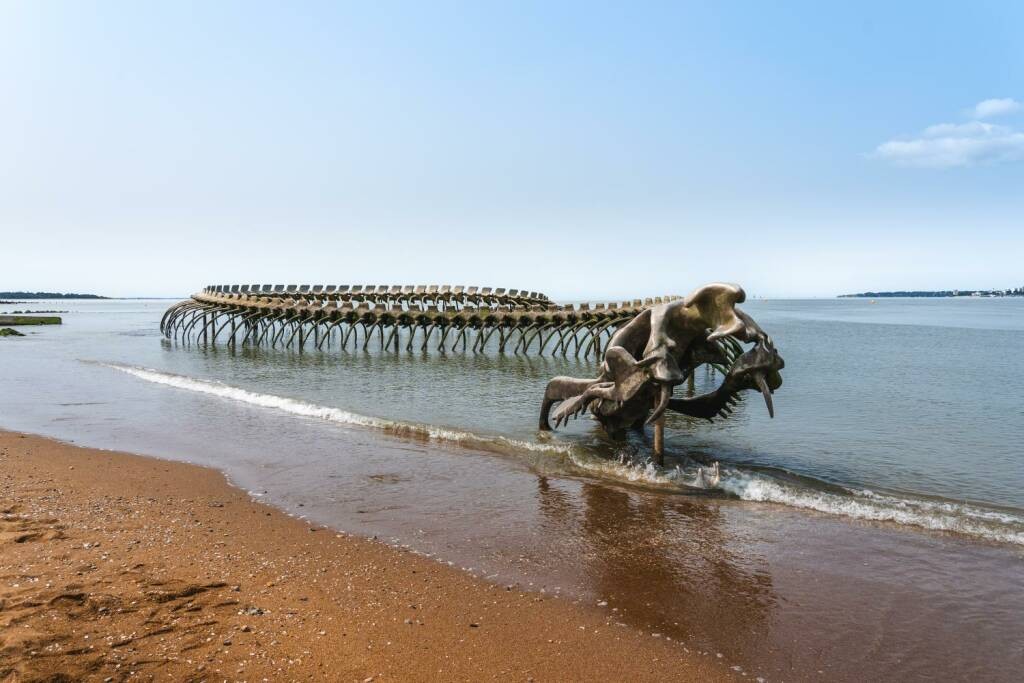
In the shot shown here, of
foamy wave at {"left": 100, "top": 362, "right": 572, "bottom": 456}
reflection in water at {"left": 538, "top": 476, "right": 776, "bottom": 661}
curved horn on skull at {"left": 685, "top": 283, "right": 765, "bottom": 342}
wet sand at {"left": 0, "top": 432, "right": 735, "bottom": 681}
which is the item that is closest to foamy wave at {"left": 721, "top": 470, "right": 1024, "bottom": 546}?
reflection in water at {"left": 538, "top": 476, "right": 776, "bottom": 661}

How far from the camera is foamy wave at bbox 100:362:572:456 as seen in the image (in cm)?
1103

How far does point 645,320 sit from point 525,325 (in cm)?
2042

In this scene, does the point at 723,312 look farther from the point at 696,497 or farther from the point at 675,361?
the point at 696,497

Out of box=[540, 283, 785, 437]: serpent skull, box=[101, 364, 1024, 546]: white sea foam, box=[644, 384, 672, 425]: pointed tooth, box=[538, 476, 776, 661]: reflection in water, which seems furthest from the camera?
box=[644, 384, 672, 425]: pointed tooth

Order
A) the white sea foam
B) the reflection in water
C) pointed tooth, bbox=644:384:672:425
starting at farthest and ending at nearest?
pointed tooth, bbox=644:384:672:425 < the white sea foam < the reflection in water

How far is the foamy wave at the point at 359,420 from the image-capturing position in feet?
36.2

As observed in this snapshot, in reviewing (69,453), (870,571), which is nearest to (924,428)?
(870,571)

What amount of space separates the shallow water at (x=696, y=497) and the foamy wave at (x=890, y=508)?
0.04 metres

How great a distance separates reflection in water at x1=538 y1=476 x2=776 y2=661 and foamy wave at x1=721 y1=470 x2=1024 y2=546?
100cm

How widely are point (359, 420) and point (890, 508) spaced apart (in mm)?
9695

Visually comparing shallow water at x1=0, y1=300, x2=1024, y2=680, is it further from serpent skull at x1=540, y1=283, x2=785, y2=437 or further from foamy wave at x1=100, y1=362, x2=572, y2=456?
serpent skull at x1=540, y1=283, x2=785, y2=437

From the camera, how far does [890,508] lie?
762cm

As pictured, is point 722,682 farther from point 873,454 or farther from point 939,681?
point 873,454

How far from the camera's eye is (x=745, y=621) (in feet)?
15.5
